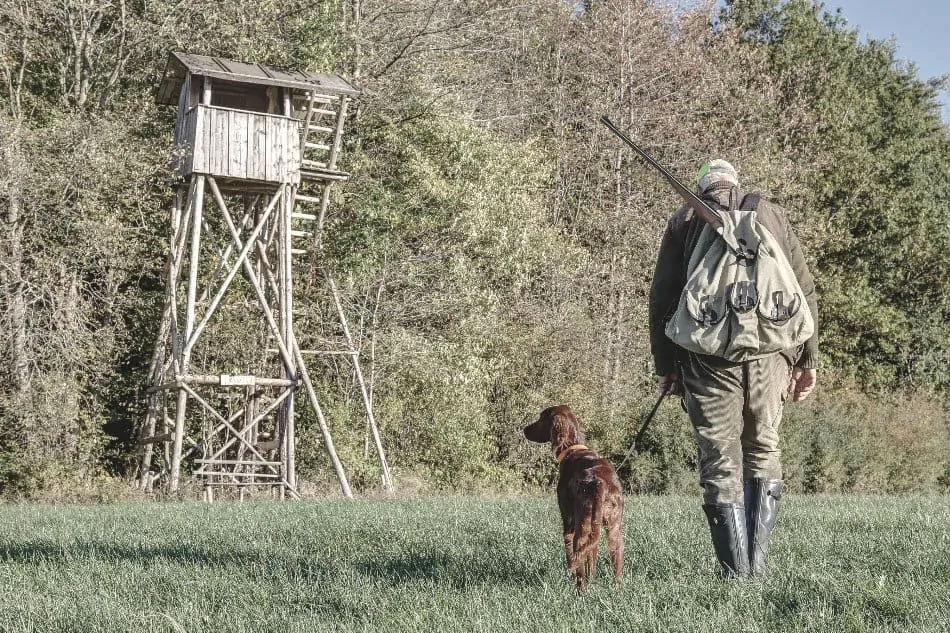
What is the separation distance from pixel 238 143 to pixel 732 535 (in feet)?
48.9

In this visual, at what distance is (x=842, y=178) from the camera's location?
34812mm

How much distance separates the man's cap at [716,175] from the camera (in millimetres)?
5637

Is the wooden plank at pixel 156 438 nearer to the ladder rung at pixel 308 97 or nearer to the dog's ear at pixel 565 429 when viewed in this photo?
the ladder rung at pixel 308 97

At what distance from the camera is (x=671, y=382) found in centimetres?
565

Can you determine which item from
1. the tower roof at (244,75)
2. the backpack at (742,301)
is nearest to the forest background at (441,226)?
the tower roof at (244,75)

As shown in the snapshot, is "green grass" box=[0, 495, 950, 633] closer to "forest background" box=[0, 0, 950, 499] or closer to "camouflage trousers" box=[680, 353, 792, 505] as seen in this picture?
"camouflage trousers" box=[680, 353, 792, 505]

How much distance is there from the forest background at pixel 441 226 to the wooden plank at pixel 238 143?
1.84m

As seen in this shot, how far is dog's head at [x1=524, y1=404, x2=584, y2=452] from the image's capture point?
19.4 ft

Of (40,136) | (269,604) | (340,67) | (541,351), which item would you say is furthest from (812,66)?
(269,604)

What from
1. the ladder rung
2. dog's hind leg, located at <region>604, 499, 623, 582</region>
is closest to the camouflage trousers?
dog's hind leg, located at <region>604, 499, 623, 582</region>

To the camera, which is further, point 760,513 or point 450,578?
point 450,578

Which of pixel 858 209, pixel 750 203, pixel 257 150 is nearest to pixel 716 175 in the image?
pixel 750 203

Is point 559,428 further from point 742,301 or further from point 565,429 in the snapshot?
point 742,301

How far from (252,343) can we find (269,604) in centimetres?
1629
